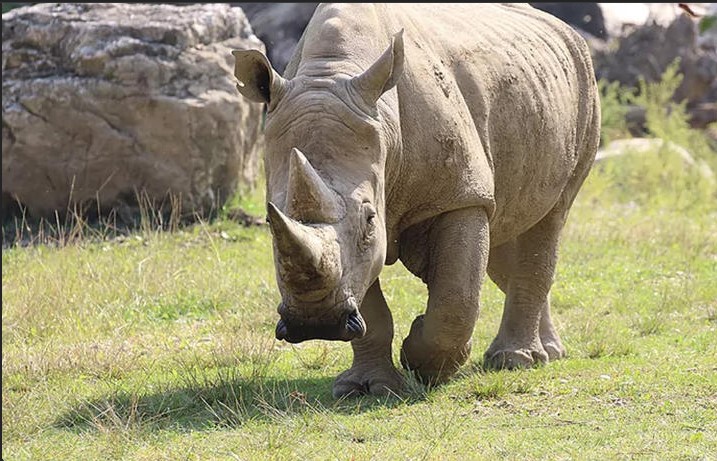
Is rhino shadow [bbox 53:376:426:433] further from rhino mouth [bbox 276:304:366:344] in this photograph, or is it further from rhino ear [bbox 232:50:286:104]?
rhino ear [bbox 232:50:286:104]

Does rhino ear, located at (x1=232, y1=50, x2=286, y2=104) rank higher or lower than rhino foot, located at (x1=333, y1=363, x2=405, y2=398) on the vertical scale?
higher

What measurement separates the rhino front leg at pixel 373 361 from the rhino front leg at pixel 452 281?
210 millimetres

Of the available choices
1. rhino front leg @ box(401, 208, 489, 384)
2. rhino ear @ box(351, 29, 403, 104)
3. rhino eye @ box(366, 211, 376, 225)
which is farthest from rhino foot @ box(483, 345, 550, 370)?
rhino ear @ box(351, 29, 403, 104)

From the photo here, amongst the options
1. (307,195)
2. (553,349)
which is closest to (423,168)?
(307,195)

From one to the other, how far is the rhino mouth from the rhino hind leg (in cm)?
210

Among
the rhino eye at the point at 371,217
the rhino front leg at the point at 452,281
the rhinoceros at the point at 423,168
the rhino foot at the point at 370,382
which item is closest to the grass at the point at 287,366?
the rhino foot at the point at 370,382

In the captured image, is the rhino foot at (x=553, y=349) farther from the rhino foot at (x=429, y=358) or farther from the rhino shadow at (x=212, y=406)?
the rhino shadow at (x=212, y=406)

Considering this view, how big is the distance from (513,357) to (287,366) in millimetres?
1220

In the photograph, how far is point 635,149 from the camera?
572 inches

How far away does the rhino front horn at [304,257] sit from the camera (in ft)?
15.5

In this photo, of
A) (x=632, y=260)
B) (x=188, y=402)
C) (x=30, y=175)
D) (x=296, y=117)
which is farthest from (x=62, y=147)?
(x=296, y=117)

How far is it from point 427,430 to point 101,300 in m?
3.67

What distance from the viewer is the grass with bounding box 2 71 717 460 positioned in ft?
17.9

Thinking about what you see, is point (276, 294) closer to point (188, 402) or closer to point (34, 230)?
point (188, 402)
